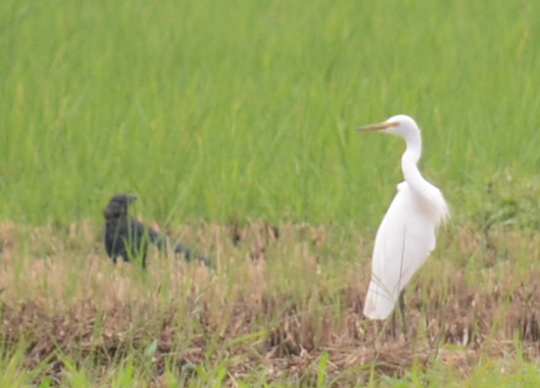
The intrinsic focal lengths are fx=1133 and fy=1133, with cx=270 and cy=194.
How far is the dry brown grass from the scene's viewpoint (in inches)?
135

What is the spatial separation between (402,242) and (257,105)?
2.48m

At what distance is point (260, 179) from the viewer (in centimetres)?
534

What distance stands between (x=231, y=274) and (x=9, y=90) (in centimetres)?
292

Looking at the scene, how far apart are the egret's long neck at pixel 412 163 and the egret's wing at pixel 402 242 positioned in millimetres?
67

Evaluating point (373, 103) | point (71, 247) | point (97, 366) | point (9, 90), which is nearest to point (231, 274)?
point (97, 366)

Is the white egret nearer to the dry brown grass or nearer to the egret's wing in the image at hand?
the egret's wing

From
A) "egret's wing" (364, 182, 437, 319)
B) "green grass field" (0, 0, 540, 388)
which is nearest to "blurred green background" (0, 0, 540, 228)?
"green grass field" (0, 0, 540, 388)

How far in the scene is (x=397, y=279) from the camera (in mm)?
3881

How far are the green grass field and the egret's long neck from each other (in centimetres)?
41

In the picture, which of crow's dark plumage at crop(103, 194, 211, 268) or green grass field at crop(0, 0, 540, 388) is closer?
green grass field at crop(0, 0, 540, 388)

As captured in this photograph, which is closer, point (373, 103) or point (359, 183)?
point (359, 183)

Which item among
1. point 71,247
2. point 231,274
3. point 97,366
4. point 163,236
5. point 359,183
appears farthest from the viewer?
point 359,183

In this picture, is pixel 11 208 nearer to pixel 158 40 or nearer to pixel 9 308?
pixel 9 308

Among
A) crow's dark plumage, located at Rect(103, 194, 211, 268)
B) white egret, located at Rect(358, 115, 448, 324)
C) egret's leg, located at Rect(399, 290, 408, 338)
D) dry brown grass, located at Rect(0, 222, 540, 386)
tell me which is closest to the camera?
dry brown grass, located at Rect(0, 222, 540, 386)
